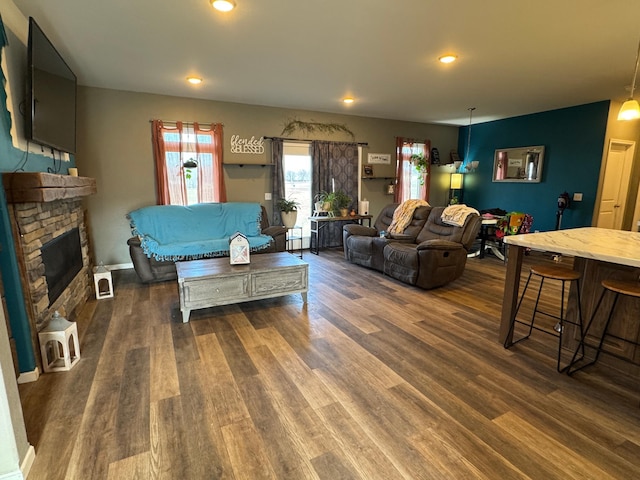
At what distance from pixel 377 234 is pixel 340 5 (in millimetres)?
3371

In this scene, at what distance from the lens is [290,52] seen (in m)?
3.16

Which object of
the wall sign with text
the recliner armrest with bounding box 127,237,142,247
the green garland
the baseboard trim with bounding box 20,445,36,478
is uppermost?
the green garland

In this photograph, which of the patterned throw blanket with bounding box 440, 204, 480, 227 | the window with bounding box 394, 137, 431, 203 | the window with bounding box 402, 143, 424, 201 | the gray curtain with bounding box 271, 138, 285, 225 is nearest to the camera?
the patterned throw blanket with bounding box 440, 204, 480, 227

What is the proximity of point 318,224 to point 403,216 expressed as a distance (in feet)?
4.82

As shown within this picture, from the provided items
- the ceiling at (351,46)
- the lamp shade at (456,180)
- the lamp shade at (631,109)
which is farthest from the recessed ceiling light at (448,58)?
the lamp shade at (456,180)

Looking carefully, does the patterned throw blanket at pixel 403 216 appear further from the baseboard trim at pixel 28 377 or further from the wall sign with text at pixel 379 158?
the baseboard trim at pixel 28 377

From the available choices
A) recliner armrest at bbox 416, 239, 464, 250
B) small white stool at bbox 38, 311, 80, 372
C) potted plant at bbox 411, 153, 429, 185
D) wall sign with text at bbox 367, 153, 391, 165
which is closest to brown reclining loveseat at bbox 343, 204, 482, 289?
recliner armrest at bbox 416, 239, 464, 250

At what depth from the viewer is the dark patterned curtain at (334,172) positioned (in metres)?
6.04

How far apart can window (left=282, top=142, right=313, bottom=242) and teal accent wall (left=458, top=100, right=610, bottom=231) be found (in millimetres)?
3940

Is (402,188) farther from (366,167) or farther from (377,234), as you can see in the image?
(377,234)

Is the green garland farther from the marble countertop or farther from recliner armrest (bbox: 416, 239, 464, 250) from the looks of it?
the marble countertop

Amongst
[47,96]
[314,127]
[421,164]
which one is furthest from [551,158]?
[47,96]

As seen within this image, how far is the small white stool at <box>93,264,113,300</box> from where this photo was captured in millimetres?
3623

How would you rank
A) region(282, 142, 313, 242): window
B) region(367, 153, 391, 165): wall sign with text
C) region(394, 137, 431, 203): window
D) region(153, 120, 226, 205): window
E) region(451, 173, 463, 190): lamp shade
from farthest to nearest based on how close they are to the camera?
1. region(451, 173, 463, 190): lamp shade
2. region(394, 137, 431, 203): window
3. region(367, 153, 391, 165): wall sign with text
4. region(282, 142, 313, 242): window
5. region(153, 120, 226, 205): window
